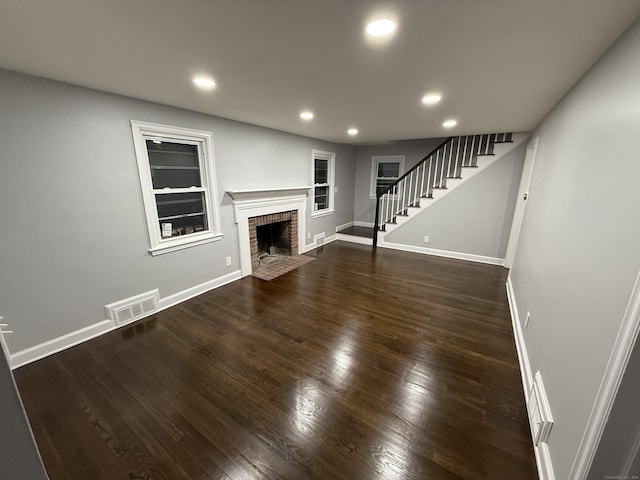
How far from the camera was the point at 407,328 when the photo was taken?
2.74m

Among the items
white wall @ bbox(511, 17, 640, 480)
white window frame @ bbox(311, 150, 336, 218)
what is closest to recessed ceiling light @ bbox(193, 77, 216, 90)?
white wall @ bbox(511, 17, 640, 480)

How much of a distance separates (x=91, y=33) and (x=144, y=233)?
189 cm

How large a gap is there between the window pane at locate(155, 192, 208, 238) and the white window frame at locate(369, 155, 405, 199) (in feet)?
15.6

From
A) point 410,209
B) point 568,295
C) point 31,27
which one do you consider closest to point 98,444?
point 31,27

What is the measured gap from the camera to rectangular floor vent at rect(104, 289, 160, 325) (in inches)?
104

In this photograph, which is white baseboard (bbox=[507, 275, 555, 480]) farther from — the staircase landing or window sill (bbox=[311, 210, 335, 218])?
window sill (bbox=[311, 210, 335, 218])

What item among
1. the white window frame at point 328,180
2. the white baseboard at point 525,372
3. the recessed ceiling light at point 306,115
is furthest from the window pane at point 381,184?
the white baseboard at point 525,372

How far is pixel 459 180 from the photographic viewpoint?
4.79 m

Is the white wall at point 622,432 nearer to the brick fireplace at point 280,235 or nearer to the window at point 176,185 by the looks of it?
the window at point 176,185

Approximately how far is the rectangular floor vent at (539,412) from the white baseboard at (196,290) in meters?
3.58

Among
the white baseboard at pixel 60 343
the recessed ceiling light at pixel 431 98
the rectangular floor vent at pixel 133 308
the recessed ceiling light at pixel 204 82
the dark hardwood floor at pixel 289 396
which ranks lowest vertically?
the dark hardwood floor at pixel 289 396

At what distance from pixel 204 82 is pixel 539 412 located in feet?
11.2

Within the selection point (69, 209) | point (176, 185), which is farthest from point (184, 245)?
point (69, 209)

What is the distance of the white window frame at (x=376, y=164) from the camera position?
655 centimetres
